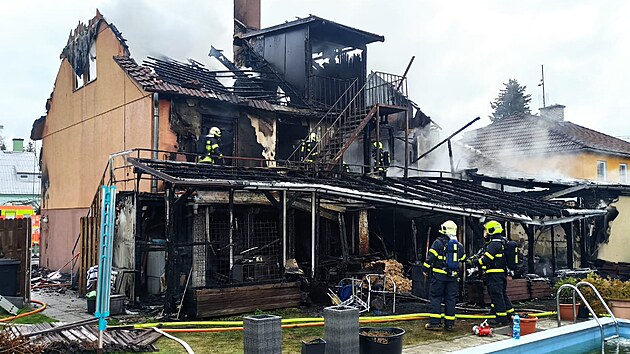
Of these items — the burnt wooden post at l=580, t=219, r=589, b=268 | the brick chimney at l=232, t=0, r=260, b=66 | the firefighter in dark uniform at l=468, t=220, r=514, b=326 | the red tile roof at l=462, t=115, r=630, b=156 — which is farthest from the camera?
the red tile roof at l=462, t=115, r=630, b=156

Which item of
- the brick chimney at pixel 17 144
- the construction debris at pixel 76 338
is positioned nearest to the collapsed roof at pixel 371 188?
the construction debris at pixel 76 338

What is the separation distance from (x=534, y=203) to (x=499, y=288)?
652cm

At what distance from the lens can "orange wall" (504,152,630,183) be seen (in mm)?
27297

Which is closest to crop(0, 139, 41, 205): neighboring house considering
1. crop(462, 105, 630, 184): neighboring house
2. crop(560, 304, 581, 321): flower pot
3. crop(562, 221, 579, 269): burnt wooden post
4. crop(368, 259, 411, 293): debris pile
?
crop(462, 105, 630, 184): neighboring house

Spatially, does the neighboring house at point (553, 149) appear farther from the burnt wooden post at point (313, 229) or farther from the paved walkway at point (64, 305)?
the paved walkway at point (64, 305)

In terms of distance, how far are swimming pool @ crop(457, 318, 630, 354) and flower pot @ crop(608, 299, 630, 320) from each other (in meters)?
0.49

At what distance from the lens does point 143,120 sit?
1560cm

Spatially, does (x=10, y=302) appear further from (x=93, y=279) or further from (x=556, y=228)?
(x=556, y=228)

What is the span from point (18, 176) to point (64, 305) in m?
36.7

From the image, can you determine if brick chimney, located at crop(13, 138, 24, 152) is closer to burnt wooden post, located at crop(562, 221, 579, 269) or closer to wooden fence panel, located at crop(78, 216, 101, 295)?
wooden fence panel, located at crop(78, 216, 101, 295)

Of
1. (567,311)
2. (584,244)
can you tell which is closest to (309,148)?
(584,244)

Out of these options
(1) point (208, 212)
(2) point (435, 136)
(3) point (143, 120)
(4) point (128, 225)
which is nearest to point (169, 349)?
(1) point (208, 212)

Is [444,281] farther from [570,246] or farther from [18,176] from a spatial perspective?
[18,176]

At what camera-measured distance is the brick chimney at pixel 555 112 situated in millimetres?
32969
